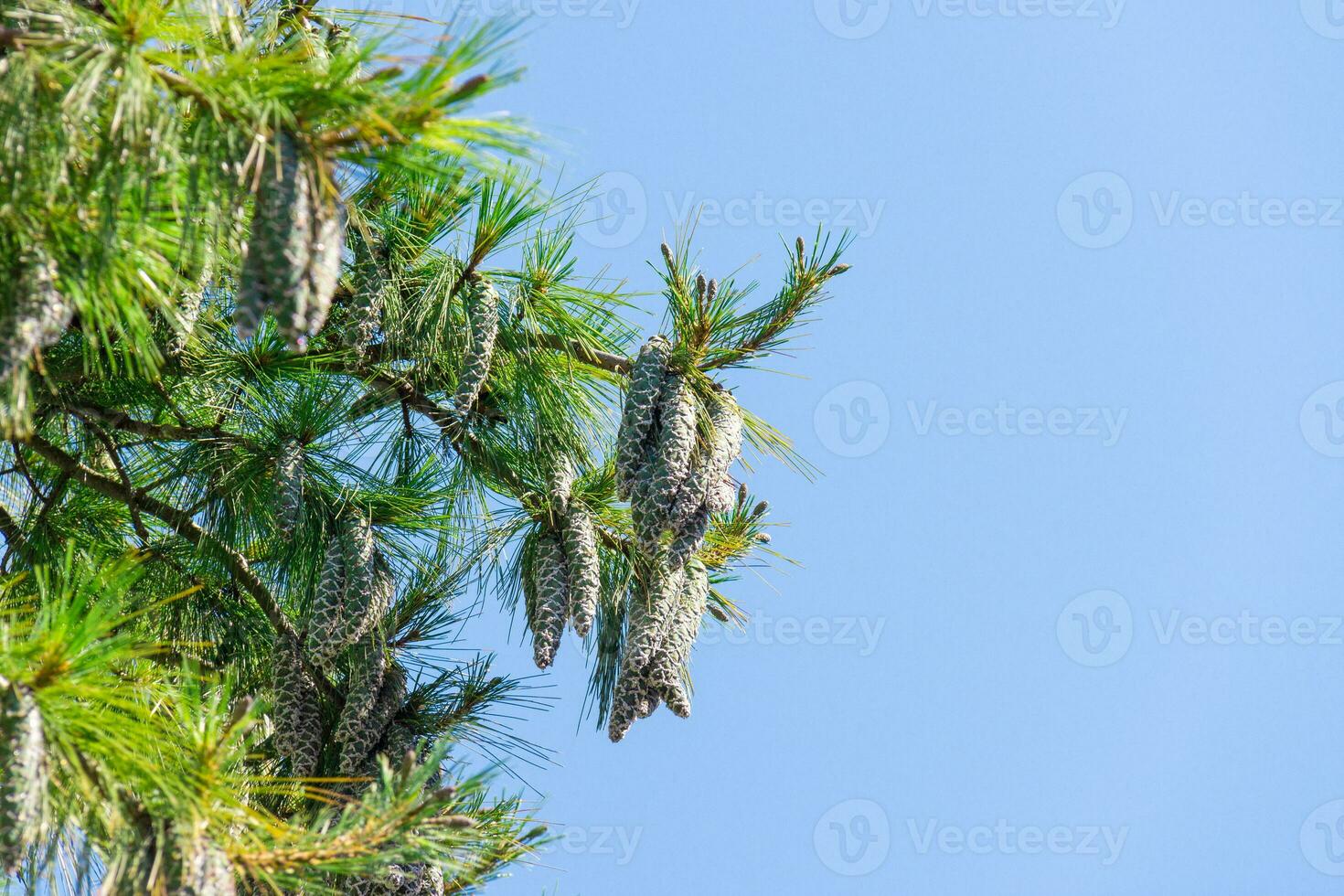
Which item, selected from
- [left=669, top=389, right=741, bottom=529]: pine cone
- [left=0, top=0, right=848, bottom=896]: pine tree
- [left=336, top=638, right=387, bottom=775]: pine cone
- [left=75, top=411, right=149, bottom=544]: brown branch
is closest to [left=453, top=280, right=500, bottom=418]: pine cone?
[left=0, top=0, right=848, bottom=896]: pine tree

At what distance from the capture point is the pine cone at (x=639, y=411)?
3189 millimetres

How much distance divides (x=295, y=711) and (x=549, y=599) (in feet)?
2.45

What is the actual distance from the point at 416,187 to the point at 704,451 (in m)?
1.08

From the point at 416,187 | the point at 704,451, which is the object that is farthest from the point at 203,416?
the point at 704,451

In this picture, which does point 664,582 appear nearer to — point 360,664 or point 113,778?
point 360,664

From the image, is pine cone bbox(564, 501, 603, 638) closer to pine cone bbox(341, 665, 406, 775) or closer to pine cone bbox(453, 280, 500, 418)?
pine cone bbox(453, 280, 500, 418)

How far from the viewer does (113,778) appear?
2424 mm

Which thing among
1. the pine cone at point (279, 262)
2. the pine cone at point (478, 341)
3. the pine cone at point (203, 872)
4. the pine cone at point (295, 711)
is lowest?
the pine cone at point (203, 872)

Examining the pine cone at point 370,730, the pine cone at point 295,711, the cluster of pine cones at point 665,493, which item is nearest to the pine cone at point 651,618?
the cluster of pine cones at point 665,493

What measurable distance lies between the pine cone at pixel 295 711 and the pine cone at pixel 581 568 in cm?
73

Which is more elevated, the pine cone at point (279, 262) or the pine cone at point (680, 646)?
the pine cone at point (279, 262)

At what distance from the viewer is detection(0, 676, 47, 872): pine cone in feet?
6.90

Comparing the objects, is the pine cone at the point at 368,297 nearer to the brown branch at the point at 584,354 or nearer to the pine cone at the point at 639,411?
the brown branch at the point at 584,354

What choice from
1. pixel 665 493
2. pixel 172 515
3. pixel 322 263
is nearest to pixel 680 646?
pixel 665 493
